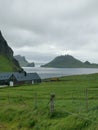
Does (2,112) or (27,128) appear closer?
(27,128)

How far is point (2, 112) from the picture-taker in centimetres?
3359

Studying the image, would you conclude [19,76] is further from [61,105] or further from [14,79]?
[61,105]

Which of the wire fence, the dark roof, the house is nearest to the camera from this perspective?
the wire fence

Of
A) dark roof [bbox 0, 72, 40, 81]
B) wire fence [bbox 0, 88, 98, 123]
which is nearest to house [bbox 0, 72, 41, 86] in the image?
dark roof [bbox 0, 72, 40, 81]

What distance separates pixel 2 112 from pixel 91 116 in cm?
1267

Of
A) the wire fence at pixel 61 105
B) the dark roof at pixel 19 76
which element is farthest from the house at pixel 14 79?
the wire fence at pixel 61 105

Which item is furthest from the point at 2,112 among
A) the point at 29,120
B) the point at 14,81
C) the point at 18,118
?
the point at 14,81

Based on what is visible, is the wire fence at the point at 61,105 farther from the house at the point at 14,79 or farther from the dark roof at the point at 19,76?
the dark roof at the point at 19,76

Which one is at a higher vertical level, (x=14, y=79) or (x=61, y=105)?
(x=14, y=79)

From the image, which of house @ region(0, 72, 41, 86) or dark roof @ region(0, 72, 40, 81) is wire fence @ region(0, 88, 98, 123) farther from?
dark roof @ region(0, 72, 40, 81)

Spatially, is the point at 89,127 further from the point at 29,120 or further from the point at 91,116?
the point at 29,120

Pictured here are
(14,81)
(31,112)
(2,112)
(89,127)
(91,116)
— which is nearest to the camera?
(89,127)

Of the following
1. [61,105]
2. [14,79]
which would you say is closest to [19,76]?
[14,79]

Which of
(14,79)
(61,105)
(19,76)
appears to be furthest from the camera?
(19,76)
